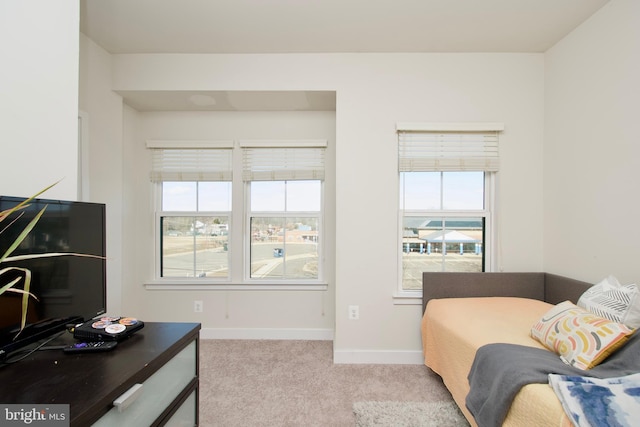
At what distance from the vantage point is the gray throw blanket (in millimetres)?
1158

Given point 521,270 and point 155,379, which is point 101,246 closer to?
point 155,379

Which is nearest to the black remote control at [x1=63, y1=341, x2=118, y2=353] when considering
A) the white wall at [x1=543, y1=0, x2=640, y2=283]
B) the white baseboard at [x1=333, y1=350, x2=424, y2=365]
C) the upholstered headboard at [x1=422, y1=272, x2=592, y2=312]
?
the white baseboard at [x1=333, y1=350, x2=424, y2=365]

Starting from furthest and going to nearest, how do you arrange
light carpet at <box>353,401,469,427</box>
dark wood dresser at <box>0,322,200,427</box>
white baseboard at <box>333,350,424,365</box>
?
1. white baseboard at <box>333,350,424,365</box>
2. light carpet at <box>353,401,469,427</box>
3. dark wood dresser at <box>0,322,200,427</box>

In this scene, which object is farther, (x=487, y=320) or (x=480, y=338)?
(x=487, y=320)

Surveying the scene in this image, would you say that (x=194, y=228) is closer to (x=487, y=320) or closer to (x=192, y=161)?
(x=192, y=161)

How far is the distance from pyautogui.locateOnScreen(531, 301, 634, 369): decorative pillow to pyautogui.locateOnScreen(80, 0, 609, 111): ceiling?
2.05 meters

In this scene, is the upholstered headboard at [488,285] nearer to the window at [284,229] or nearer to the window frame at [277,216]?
the window frame at [277,216]

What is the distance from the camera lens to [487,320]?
1803 millimetres

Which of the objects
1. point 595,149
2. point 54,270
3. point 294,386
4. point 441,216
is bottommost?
point 294,386

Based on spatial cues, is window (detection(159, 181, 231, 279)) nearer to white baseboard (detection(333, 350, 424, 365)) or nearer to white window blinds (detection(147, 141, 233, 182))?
white window blinds (detection(147, 141, 233, 182))

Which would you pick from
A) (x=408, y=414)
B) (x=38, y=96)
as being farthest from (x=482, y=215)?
(x=38, y=96)

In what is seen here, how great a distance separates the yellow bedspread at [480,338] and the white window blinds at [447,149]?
3.79ft

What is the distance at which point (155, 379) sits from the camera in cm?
103

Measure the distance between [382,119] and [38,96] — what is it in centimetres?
222
